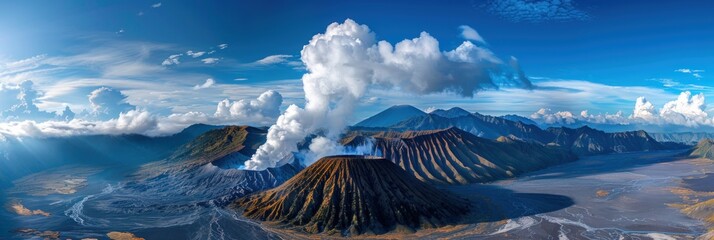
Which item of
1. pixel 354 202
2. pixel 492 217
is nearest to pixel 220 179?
pixel 354 202

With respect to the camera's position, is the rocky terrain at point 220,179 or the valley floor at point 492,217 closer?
the valley floor at point 492,217

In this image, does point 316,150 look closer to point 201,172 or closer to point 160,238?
point 201,172

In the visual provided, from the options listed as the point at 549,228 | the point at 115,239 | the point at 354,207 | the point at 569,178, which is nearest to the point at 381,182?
the point at 354,207

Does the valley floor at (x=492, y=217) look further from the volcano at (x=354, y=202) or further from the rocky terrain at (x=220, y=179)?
the rocky terrain at (x=220, y=179)

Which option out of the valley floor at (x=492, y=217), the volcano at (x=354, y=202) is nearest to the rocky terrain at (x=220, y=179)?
the valley floor at (x=492, y=217)

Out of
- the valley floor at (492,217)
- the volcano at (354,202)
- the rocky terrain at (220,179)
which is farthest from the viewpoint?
the rocky terrain at (220,179)

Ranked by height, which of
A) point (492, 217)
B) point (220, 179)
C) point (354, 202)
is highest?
point (354, 202)

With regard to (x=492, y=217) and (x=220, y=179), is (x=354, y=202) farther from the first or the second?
(x=220, y=179)
